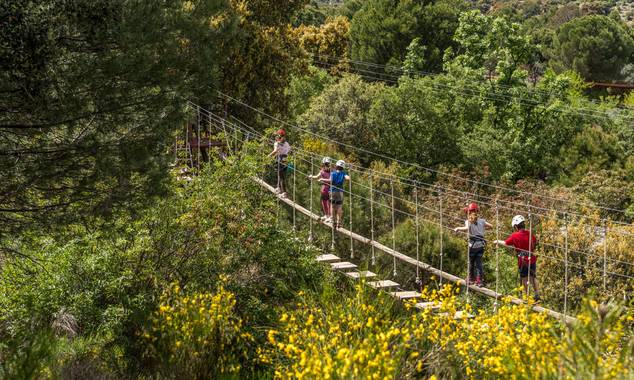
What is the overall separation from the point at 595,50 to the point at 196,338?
46203 mm

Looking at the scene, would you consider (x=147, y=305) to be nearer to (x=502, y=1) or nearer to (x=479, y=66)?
(x=479, y=66)

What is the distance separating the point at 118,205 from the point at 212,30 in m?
2.14

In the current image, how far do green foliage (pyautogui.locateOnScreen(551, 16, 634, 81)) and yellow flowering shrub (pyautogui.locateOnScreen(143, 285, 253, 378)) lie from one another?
45.0 meters

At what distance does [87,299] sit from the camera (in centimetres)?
946

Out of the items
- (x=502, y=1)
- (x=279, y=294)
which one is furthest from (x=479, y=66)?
(x=502, y=1)

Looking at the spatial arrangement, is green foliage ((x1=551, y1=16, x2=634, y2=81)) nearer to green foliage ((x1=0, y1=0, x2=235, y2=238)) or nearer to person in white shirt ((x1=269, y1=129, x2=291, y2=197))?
person in white shirt ((x1=269, y1=129, x2=291, y2=197))

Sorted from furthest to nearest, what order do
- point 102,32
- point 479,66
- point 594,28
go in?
1. point 594,28
2. point 479,66
3. point 102,32

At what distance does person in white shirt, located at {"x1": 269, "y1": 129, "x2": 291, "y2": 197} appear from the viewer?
1266cm

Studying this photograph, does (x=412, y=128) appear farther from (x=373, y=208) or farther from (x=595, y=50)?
(x=595, y=50)

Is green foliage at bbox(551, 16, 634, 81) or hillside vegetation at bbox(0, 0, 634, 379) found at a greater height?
hillside vegetation at bbox(0, 0, 634, 379)

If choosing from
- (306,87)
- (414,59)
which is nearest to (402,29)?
(414,59)

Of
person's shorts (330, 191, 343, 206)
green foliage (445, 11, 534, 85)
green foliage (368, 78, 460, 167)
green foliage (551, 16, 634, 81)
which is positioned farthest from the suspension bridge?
green foliage (551, 16, 634, 81)

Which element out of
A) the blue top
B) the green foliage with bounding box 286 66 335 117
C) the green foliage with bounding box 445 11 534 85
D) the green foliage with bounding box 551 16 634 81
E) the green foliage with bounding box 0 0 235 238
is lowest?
the green foliage with bounding box 551 16 634 81

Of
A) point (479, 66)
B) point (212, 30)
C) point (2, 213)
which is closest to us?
point (2, 213)
